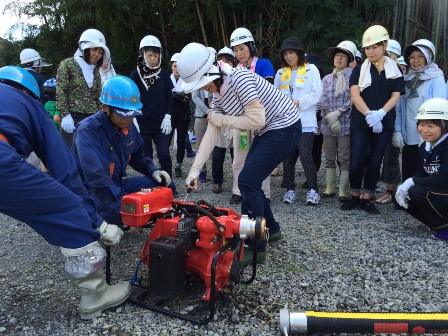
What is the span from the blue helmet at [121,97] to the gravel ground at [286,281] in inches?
47.4

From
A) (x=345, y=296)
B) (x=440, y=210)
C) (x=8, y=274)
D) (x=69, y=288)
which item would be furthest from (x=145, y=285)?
(x=440, y=210)

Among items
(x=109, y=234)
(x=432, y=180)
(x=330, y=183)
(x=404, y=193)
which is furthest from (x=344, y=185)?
(x=109, y=234)

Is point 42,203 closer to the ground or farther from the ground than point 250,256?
farther from the ground

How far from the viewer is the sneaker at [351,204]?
494 centimetres

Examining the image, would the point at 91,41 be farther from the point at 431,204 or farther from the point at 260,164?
the point at 431,204

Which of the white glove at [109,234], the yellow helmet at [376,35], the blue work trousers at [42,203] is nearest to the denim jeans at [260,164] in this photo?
the white glove at [109,234]

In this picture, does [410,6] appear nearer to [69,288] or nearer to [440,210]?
[440,210]

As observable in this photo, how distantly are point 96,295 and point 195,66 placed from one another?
1.61 m

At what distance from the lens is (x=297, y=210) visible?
4.98 m

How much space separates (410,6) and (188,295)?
834 cm

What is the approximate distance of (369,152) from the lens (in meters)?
4.86

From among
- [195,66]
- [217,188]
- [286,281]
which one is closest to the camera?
[195,66]

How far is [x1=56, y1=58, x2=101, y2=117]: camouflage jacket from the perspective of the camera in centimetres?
468

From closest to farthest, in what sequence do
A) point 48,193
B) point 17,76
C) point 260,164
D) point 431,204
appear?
1. point 48,193
2. point 17,76
3. point 260,164
4. point 431,204
